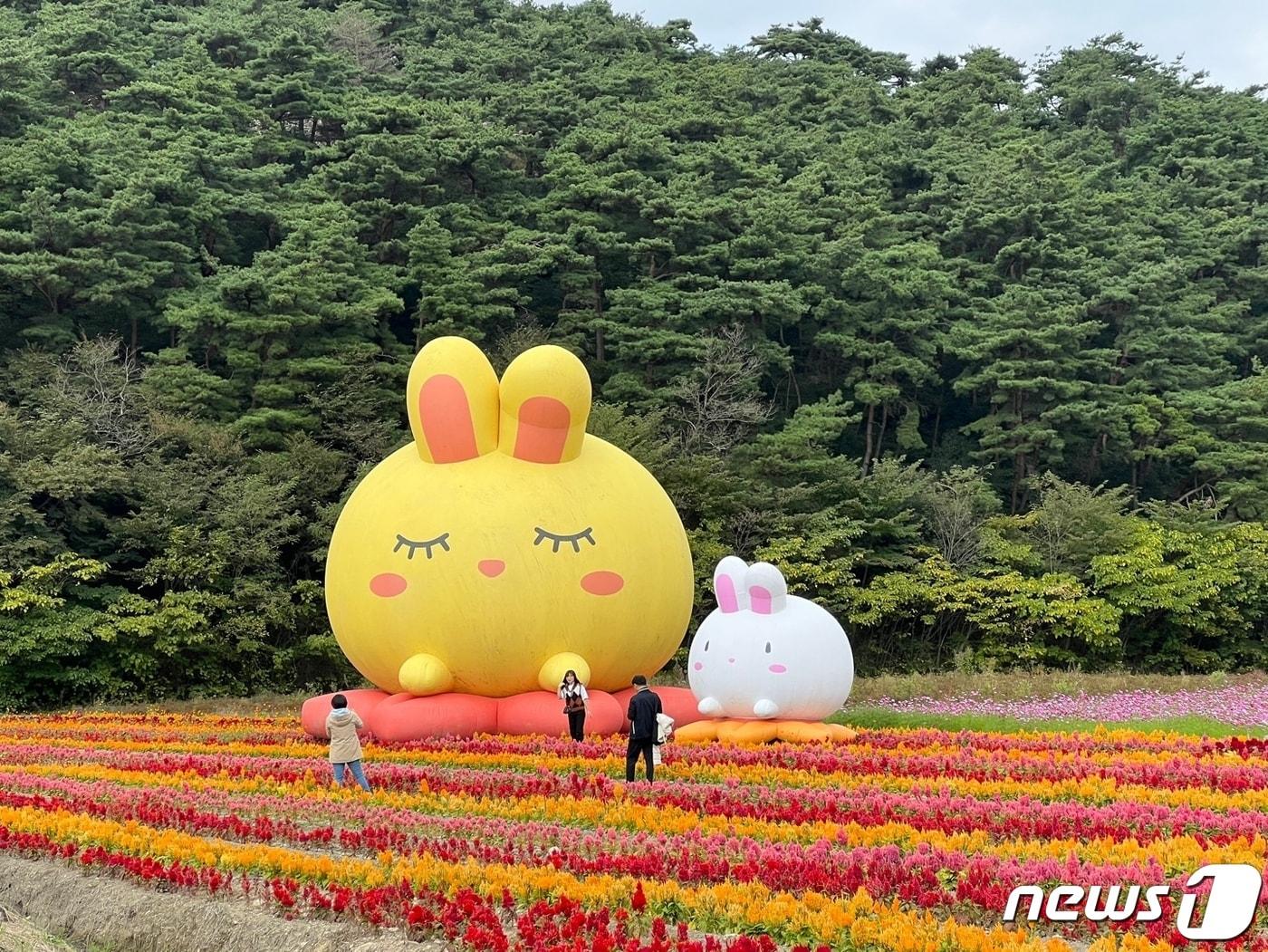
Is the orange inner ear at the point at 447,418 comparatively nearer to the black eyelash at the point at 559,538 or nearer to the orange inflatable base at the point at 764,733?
the black eyelash at the point at 559,538

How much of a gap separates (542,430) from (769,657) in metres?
3.70

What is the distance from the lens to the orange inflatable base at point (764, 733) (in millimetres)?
13758

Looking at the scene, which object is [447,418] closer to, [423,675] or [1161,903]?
[423,675]

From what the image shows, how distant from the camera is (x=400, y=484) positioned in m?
15.0

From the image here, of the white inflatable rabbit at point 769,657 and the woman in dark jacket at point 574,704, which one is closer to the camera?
the woman in dark jacket at point 574,704

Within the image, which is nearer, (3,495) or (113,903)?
(113,903)

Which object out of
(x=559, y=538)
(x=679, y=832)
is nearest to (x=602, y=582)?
(x=559, y=538)

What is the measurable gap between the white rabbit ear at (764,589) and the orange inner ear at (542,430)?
107 inches

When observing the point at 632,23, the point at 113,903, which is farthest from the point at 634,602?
the point at 632,23

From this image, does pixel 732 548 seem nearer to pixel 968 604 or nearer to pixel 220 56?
pixel 968 604

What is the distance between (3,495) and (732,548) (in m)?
14.8

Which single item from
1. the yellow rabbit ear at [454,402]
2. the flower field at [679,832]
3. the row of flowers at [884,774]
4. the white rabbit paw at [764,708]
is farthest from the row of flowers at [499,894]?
the yellow rabbit ear at [454,402]

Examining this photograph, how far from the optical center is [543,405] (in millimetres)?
14664

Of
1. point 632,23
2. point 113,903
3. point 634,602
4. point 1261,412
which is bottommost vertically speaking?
point 113,903
